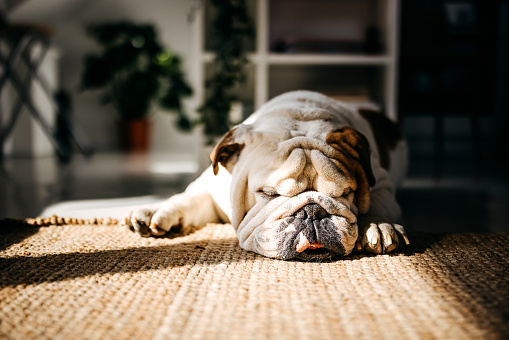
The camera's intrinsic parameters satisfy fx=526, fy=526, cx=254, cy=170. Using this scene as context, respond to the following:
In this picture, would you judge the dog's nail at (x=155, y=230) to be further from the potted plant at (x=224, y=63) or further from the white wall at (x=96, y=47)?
the white wall at (x=96, y=47)

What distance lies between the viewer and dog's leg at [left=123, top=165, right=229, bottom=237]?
1.65 m

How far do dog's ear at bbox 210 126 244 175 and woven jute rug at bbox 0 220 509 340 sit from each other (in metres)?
0.24

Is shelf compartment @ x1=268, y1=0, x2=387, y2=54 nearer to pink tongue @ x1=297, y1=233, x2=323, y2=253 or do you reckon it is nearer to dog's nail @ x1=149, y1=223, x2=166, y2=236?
dog's nail @ x1=149, y1=223, x2=166, y2=236

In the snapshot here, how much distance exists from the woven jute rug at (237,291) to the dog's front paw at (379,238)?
0.09 ft

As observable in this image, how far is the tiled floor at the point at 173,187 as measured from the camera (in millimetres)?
2131

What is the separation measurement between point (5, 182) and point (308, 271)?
2267mm

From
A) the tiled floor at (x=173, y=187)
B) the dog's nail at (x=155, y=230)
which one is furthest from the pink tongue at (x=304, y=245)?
the tiled floor at (x=173, y=187)

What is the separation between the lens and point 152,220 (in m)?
1.64

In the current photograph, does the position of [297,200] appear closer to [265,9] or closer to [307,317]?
[307,317]

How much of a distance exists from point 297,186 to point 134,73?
3974mm

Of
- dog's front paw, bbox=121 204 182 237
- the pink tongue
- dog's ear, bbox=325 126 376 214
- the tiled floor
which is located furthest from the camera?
the tiled floor

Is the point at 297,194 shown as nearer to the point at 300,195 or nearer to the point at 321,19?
the point at 300,195

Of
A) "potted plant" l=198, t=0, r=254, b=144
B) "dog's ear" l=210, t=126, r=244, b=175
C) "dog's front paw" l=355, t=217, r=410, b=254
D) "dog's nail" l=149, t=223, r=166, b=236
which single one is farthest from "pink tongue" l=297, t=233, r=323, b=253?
"potted plant" l=198, t=0, r=254, b=144

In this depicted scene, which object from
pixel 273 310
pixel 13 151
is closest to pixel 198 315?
pixel 273 310
